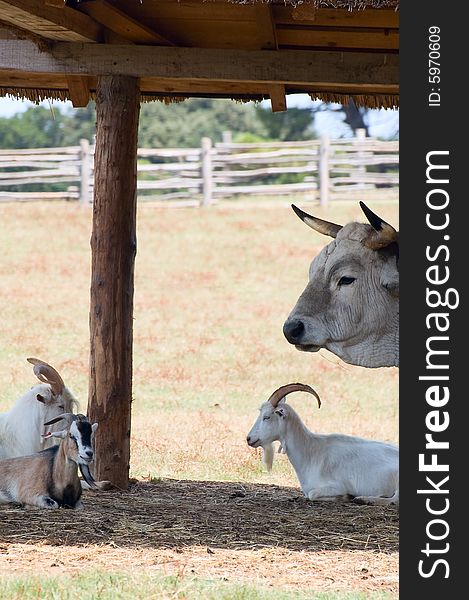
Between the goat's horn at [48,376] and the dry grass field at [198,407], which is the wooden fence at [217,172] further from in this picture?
the goat's horn at [48,376]

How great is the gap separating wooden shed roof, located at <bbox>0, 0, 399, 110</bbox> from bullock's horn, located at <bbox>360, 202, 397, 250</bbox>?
6.36 feet

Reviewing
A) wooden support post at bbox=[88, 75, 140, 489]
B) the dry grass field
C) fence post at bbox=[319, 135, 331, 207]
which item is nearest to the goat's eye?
the dry grass field

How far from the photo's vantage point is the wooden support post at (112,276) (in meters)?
8.90

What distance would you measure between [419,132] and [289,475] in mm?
6069

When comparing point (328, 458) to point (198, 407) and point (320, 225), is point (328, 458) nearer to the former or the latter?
point (320, 225)

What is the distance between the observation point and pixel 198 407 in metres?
14.6

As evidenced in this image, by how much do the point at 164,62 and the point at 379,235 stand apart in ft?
9.14

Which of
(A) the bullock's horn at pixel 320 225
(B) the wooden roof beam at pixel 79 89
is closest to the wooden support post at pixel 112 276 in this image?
(B) the wooden roof beam at pixel 79 89

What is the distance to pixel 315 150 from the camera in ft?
102

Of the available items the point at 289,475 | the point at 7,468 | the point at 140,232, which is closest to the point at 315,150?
the point at 140,232

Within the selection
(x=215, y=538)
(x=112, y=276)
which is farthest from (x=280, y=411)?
(x=215, y=538)

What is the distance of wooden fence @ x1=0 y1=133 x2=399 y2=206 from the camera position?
99.6 feet

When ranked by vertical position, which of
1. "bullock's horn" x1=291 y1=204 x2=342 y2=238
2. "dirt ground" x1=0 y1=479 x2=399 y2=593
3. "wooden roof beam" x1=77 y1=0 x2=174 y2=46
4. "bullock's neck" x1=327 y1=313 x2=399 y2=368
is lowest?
"dirt ground" x1=0 y1=479 x2=399 y2=593

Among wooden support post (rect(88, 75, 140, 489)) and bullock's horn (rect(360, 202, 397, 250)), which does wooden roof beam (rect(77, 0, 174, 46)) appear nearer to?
wooden support post (rect(88, 75, 140, 489))
